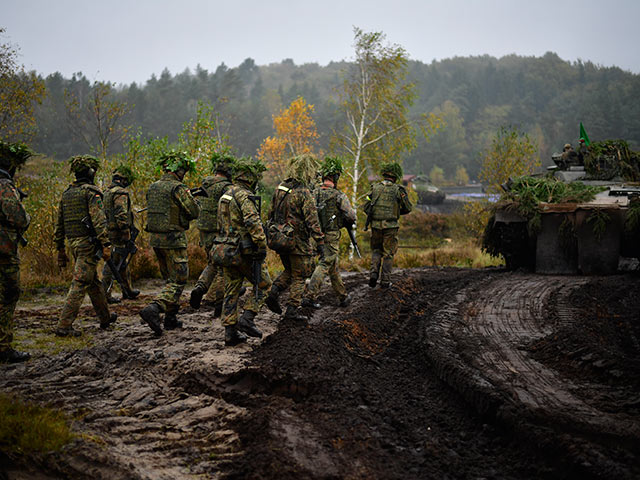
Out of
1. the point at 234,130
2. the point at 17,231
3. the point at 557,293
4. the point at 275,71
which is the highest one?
the point at 275,71

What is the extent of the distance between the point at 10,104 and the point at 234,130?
5079 centimetres

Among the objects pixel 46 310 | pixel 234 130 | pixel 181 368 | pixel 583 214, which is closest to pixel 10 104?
pixel 46 310

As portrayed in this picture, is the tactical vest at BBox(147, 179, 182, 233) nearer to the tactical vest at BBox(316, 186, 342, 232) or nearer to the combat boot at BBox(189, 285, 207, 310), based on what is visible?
the combat boot at BBox(189, 285, 207, 310)

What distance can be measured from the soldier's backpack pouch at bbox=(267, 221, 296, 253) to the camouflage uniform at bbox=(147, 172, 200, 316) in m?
1.02

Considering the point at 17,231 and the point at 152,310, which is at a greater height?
the point at 17,231

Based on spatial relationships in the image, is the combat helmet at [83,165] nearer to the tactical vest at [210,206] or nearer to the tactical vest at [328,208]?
the tactical vest at [210,206]

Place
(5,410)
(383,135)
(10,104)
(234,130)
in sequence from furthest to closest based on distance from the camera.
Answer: (234,130) → (383,135) → (10,104) → (5,410)

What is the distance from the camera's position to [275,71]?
5610 inches

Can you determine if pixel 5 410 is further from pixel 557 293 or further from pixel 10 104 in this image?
pixel 10 104

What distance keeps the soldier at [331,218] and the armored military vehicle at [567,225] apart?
531 cm

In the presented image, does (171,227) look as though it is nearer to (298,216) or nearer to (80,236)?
(80,236)

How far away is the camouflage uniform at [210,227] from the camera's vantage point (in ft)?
25.1

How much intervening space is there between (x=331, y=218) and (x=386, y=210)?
1365mm

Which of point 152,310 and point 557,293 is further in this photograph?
point 557,293
